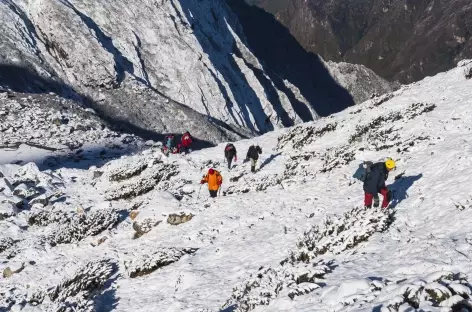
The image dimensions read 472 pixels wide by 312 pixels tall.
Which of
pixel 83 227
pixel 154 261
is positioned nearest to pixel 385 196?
pixel 154 261

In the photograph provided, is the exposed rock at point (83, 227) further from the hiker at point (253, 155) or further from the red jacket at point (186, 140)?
the red jacket at point (186, 140)

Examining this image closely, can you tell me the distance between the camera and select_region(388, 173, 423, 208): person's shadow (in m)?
16.0

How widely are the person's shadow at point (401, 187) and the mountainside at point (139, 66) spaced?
47.8 meters

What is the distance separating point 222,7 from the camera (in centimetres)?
11150

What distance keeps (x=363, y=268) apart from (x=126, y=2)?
244 feet

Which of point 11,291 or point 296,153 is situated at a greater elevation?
point 296,153

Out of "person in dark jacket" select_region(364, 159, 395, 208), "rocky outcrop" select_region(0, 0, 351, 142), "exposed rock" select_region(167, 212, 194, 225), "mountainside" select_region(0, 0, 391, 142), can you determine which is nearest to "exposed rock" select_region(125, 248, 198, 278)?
"exposed rock" select_region(167, 212, 194, 225)

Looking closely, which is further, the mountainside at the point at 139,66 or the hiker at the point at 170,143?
the mountainside at the point at 139,66

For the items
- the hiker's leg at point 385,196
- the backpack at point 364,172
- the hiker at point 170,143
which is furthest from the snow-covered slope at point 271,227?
the hiker at point 170,143

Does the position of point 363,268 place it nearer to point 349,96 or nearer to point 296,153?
point 296,153

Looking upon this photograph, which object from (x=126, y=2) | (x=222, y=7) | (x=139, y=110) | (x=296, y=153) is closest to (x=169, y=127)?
(x=139, y=110)

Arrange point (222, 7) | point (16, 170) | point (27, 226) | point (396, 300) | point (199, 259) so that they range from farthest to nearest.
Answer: point (222, 7), point (16, 170), point (27, 226), point (199, 259), point (396, 300)

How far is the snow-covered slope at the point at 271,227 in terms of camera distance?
34.3 ft

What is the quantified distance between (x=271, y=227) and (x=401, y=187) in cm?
488
